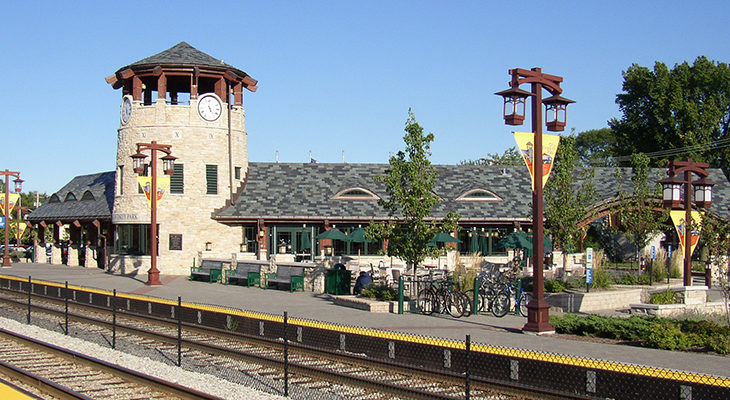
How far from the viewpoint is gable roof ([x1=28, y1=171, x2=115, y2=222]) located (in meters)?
41.2

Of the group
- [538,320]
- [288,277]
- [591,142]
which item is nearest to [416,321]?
[538,320]

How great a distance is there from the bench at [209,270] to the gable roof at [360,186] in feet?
14.8

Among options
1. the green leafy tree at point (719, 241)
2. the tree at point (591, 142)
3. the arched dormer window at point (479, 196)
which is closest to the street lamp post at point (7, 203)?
the arched dormer window at point (479, 196)

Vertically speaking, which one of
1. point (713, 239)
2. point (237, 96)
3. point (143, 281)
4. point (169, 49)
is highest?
point (169, 49)

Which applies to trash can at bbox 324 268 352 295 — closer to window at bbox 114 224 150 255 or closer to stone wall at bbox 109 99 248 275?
stone wall at bbox 109 99 248 275

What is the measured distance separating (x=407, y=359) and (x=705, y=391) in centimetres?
464

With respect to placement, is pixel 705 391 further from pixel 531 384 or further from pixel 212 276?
pixel 212 276

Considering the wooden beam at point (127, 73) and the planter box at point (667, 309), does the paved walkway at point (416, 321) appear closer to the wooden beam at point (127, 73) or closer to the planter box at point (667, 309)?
the planter box at point (667, 309)

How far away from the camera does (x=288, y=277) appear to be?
28.2 metres

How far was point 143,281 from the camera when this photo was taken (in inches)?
1275

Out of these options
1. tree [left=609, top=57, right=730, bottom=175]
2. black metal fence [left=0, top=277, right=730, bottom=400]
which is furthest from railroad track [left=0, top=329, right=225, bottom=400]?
tree [left=609, top=57, right=730, bottom=175]

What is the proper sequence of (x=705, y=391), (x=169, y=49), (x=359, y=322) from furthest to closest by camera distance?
(x=169, y=49) → (x=359, y=322) → (x=705, y=391)

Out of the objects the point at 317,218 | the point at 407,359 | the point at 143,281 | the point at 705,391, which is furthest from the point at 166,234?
the point at 705,391

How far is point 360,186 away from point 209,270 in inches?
417
